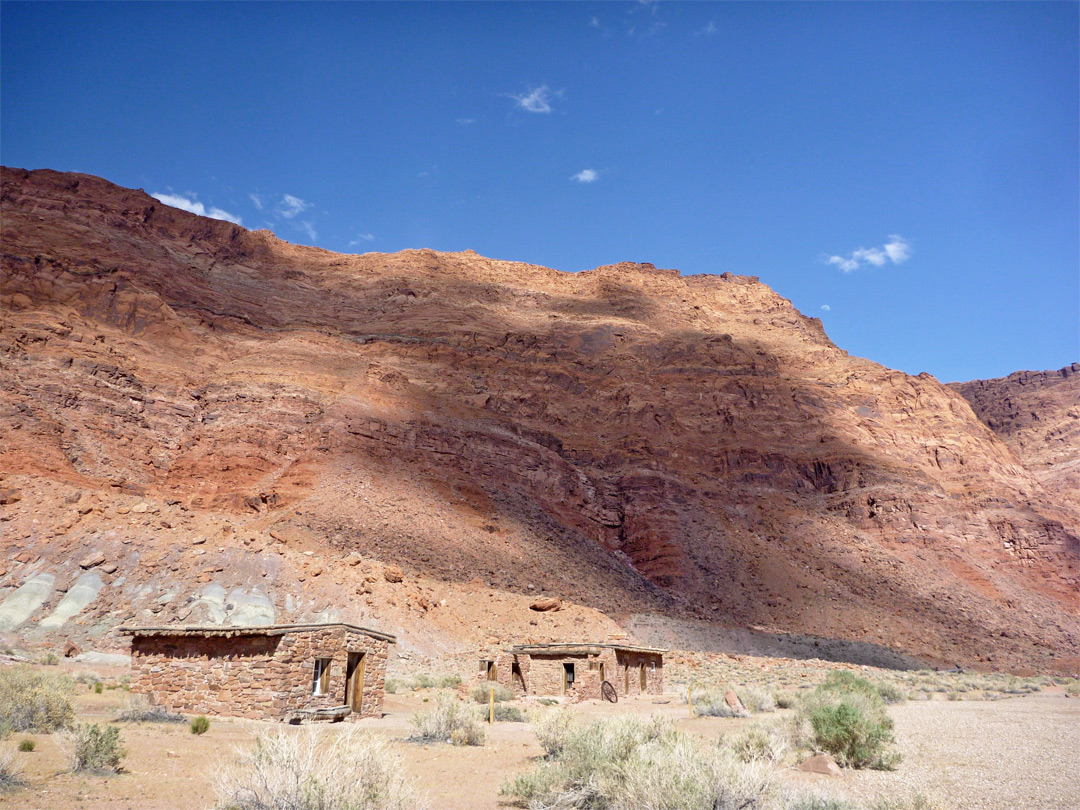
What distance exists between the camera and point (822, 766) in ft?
36.6

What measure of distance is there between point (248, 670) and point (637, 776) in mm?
12297

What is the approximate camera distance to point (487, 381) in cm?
6219

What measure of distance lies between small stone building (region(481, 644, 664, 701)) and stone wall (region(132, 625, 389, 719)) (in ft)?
24.2

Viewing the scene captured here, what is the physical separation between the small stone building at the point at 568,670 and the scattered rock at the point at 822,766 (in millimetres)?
12382

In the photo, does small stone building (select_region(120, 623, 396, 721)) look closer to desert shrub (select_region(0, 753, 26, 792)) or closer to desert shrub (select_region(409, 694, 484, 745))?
desert shrub (select_region(409, 694, 484, 745))

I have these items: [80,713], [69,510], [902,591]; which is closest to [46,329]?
[69,510]

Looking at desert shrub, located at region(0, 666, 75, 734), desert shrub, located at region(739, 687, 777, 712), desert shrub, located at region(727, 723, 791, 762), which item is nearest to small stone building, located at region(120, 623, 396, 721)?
desert shrub, located at region(0, 666, 75, 734)

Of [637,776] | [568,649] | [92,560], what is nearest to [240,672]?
[568,649]

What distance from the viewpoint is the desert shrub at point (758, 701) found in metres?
21.0

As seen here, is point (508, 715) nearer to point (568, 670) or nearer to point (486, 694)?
point (486, 694)

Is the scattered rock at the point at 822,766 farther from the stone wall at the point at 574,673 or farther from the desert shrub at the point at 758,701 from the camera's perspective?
the stone wall at the point at 574,673

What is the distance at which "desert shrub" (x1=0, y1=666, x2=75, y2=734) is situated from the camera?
42.3 feet

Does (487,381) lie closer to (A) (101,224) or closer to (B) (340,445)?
(B) (340,445)

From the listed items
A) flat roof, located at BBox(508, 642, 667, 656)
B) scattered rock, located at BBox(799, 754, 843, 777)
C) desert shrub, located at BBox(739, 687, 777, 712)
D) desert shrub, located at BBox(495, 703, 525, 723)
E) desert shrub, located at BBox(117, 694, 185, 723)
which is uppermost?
flat roof, located at BBox(508, 642, 667, 656)
